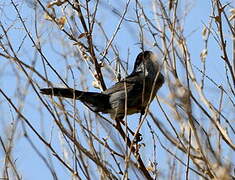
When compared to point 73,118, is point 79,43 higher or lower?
higher

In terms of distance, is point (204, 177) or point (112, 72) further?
point (112, 72)

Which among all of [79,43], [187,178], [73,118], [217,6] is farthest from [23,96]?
[217,6]

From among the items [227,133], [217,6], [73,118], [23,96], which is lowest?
[227,133]

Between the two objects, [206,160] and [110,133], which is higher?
[110,133]

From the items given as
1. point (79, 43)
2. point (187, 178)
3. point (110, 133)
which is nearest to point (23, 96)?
point (110, 133)

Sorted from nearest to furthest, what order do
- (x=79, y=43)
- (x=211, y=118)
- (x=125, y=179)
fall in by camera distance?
(x=125, y=179) < (x=211, y=118) < (x=79, y=43)

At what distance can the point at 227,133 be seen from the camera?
11.4 feet

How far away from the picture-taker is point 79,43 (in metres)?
4.15

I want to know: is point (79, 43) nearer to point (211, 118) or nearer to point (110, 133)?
point (110, 133)

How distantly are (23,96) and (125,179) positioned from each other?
0.93 metres

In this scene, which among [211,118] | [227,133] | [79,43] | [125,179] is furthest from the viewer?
[79,43]

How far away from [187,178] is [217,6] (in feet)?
4.27

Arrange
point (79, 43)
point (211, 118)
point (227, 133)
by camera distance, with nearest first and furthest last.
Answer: point (211, 118), point (227, 133), point (79, 43)

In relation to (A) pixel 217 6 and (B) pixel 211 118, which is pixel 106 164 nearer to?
(B) pixel 211 118
